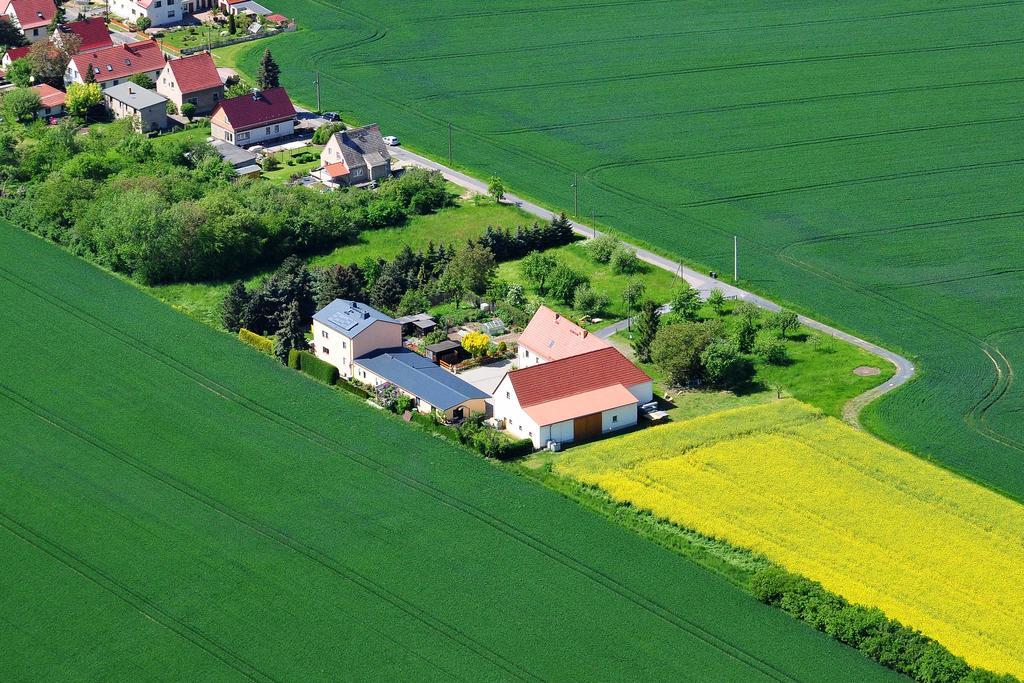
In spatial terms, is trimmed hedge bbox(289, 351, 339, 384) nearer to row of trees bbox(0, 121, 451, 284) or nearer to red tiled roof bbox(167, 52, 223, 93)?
row of trees bbox(0, 121, 451, 284)

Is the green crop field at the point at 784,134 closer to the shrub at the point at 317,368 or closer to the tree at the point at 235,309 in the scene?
the tree at the point at 235,309

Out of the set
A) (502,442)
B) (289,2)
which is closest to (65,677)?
(502,442)

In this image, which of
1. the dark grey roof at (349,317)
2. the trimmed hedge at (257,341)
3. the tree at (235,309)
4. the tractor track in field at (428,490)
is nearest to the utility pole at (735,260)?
the dark grey roof at (349,317)

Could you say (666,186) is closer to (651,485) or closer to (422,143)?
(422,143)

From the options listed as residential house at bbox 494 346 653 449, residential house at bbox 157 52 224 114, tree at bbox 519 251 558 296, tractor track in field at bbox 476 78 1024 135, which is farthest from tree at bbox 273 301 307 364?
residential house at bbox 157 52 224 114

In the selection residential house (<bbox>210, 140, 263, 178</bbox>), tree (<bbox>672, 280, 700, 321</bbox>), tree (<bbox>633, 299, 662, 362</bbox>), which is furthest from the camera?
residential house (<bbox>210, 140, 263, 178</bbox>)

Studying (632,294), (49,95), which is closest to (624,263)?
(632,294)
